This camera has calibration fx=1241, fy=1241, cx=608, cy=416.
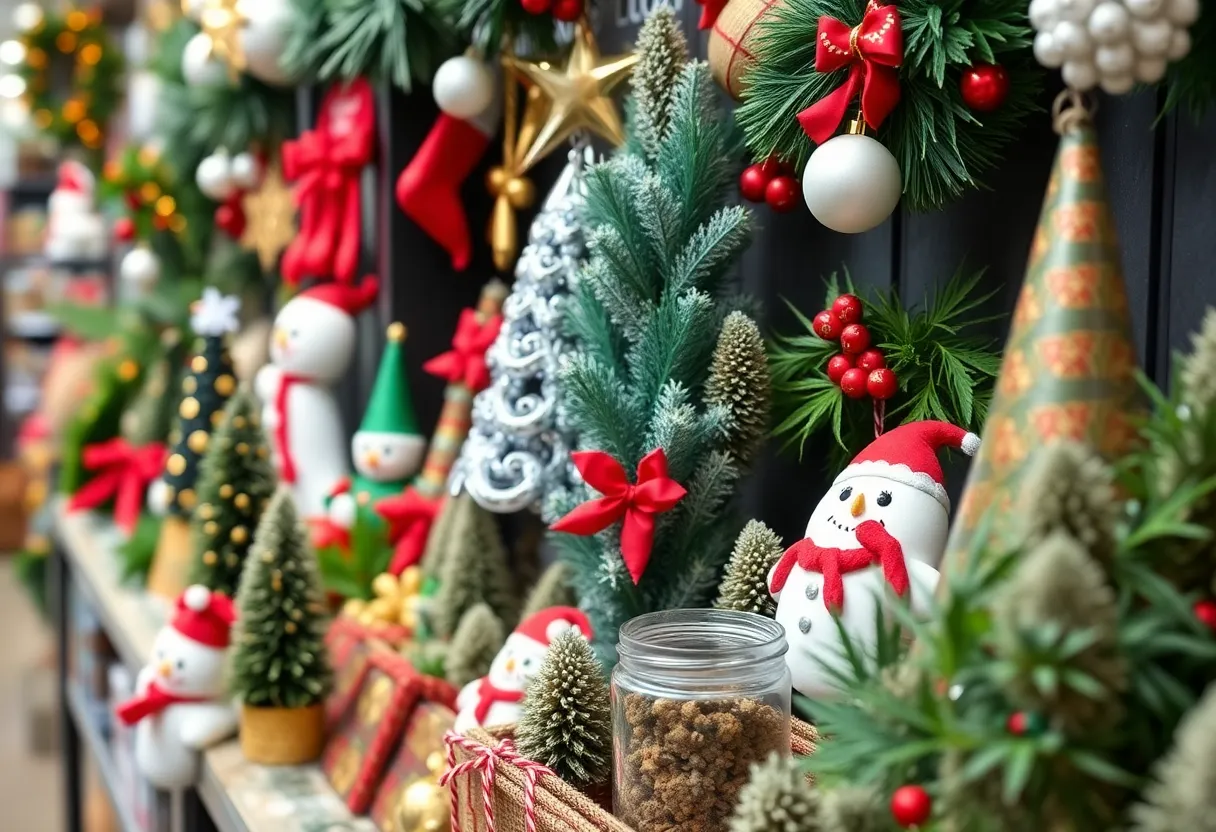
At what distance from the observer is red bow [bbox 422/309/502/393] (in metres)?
1.37

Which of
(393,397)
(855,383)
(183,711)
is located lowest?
(183,711)

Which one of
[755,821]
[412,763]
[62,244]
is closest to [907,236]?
[755,821]

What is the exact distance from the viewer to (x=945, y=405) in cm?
88

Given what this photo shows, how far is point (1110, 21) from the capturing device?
59 cm

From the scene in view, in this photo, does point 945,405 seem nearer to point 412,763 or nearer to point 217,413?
point 412,763

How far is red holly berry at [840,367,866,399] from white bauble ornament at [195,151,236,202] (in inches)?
53.7

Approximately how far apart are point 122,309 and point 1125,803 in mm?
2349

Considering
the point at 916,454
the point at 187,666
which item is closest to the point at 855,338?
the point at 916,454

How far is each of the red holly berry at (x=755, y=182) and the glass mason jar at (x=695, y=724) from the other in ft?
1.14

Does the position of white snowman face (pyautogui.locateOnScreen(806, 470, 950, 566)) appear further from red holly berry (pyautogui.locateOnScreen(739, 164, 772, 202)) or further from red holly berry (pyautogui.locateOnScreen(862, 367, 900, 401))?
red holly berry (pyautogui.locateOnScreen(739, 164, 772, 202))

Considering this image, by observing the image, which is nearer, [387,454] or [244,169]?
[387,454]

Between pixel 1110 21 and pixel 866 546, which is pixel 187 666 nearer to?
pixel 866 546

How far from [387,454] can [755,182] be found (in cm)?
71

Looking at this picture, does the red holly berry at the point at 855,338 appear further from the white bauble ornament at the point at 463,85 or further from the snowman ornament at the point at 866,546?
the white bauble ornament at the point at 463,85
